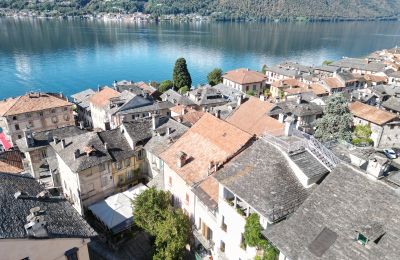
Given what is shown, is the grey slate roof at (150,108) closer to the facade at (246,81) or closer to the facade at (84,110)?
the facade at (84,110)

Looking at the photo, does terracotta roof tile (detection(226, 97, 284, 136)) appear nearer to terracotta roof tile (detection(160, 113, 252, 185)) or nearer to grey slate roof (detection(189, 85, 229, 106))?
terracotta roof tile (detection(160, 113, 252, 185))

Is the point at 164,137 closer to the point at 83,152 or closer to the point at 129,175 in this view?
the point at 129,175

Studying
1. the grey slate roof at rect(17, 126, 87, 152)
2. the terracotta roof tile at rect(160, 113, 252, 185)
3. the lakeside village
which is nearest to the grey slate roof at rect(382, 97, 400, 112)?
the lakeside village

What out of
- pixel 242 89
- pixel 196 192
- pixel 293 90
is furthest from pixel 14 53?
pixel 196 192

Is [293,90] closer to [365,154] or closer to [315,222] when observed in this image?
[365,154]

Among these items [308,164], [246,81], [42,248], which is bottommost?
[246,81]

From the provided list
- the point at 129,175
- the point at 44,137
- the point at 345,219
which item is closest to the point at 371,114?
the point at 129,175

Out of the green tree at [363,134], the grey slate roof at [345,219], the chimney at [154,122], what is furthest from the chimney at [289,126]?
the green tree at [363,134]

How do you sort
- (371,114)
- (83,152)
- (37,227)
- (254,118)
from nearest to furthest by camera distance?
(37,227)
(83,152)
(254,118)
(371,114)
